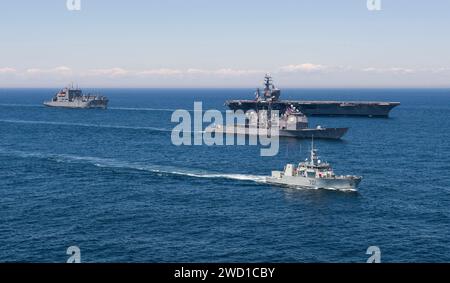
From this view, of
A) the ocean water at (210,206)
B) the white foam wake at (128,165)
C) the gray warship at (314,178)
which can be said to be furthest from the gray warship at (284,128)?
the gray warship at (314,178)

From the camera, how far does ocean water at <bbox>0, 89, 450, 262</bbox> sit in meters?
46.6

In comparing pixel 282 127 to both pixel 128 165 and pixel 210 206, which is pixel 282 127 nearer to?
pixel 128 165

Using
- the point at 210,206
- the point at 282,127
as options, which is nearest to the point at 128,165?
the point at 210,206

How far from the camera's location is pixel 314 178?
71.9 meters

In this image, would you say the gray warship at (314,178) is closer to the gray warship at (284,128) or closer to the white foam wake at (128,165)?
the white foam wake at (128,165)

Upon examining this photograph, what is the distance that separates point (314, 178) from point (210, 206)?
17639 millimetres

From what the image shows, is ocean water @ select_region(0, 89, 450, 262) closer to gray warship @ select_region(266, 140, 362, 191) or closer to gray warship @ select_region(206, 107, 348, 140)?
gray warship @ select_region(266, 140, 362, 191)
